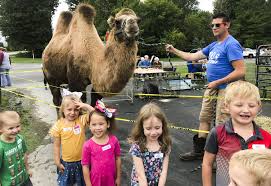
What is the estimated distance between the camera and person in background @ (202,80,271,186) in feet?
8.80

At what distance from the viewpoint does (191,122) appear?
8.48 m

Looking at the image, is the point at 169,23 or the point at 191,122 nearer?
the point at 191,122

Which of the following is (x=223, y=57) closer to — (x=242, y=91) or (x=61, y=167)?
(x=242, y=91)

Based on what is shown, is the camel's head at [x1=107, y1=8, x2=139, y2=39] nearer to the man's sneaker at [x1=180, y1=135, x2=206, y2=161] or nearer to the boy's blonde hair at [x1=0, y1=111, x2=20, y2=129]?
the man's sneaker at [x1=180, y1=135, x2=206, y2=161]

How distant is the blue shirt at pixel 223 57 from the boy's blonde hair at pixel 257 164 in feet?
9.92

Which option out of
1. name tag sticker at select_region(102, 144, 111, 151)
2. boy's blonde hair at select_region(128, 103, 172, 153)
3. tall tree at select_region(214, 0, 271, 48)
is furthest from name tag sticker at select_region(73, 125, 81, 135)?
tall tree at select_region(214, 0, 271, 48)

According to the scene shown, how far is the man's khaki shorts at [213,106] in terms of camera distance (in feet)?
15.7

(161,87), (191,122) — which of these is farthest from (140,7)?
Result: (191,122)

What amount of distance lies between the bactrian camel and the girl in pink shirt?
2.07 metres

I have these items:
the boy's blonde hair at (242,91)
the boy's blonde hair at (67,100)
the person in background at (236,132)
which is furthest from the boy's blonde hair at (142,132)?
the boy's blonde hair at (67,100)

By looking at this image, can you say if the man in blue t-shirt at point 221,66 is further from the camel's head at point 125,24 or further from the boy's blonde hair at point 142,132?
the boy's blonde hair at point 142,132

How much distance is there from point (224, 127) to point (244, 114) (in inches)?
8.4

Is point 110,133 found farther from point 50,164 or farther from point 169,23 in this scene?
point 169,23

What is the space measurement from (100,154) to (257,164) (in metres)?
2.18
